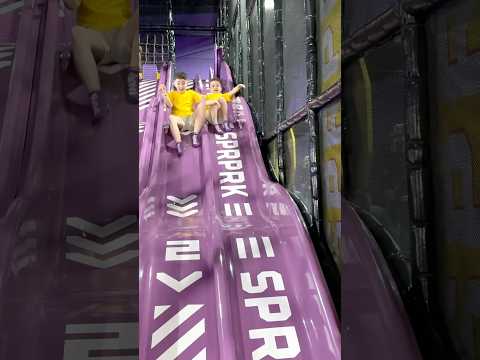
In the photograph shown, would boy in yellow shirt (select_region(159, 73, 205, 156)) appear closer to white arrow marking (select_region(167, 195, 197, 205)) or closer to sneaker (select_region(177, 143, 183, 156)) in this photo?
sneaker (select_region(177, 143, 183, 156))

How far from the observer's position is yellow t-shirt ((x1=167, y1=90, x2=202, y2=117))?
4141 millimetres

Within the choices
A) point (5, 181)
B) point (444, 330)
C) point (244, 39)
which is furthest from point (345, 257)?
point (244, 39)

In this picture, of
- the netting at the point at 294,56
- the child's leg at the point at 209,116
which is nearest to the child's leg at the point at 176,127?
the child's leg at the point at 209,116

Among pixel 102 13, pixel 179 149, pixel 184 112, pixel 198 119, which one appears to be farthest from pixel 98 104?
pixel 184 112

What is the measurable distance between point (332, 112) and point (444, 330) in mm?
1267

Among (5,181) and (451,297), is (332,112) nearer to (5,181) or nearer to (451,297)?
(451,297)

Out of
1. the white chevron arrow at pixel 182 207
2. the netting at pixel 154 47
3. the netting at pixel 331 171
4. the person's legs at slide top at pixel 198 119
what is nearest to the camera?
the netting at pixel 331 171

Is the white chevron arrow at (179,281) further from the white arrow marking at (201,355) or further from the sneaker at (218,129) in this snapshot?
the sneaker at (218,129)

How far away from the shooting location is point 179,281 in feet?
6.89

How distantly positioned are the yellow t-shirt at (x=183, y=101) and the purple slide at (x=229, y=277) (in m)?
1.22

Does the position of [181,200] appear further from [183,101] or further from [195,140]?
[183,101]

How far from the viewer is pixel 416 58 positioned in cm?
113

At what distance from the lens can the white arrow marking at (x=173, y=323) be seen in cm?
180

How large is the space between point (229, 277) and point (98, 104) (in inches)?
52.4
